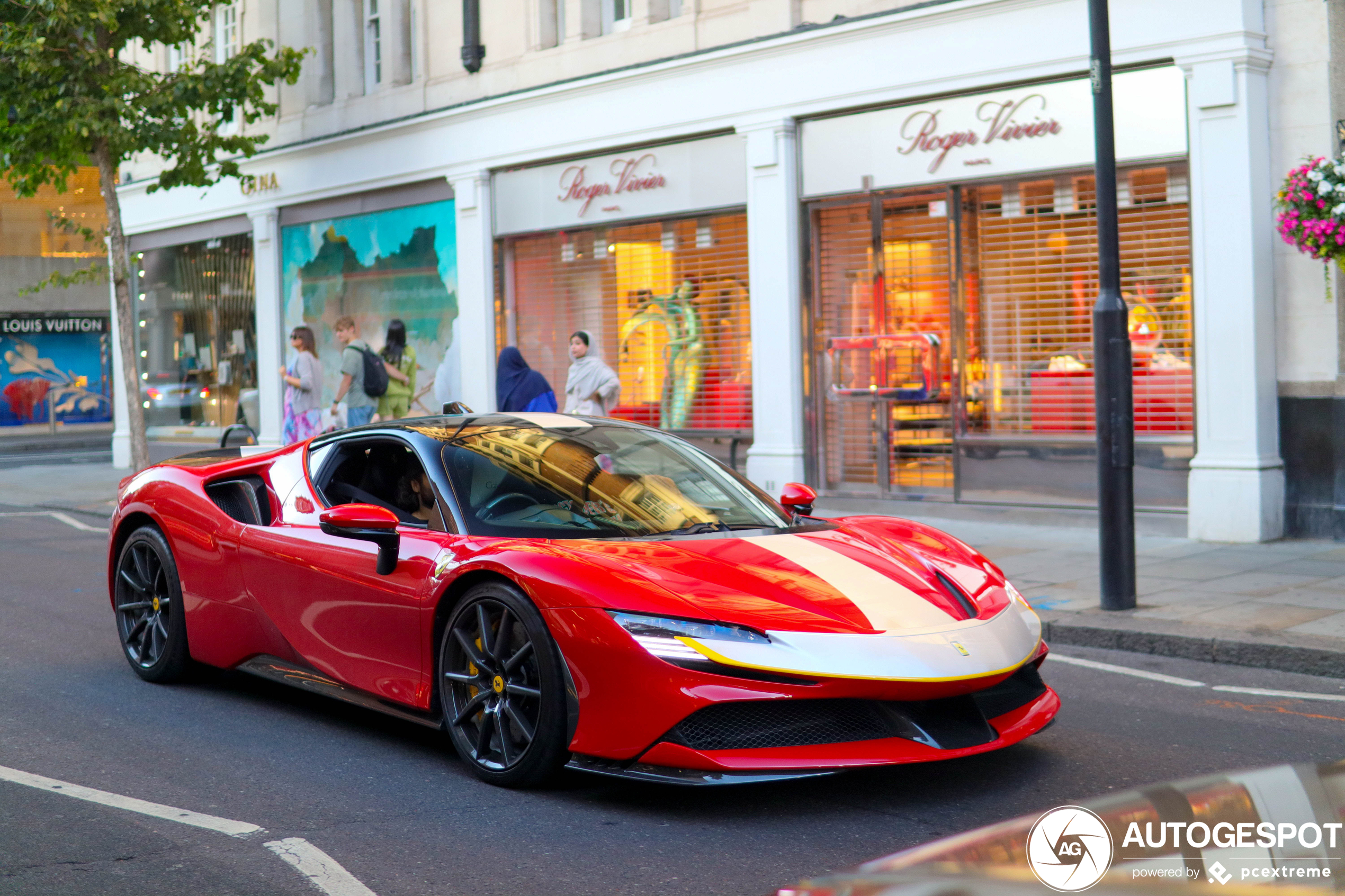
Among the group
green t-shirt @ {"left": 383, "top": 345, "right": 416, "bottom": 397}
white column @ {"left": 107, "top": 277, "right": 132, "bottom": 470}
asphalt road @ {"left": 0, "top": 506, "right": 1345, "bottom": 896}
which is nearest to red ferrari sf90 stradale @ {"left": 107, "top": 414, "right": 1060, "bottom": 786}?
asphalt road @ {"left": 0, "top": 506, "right": 1345, "bottom": 896}

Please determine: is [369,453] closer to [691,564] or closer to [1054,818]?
[691,564]

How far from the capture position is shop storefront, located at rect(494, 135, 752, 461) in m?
14.8

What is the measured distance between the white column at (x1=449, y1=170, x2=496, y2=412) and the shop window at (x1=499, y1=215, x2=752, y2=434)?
0.49m

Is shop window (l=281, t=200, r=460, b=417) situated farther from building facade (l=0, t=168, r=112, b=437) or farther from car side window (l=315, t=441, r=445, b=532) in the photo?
building facade (l=0, t=168, r=112, b=437)

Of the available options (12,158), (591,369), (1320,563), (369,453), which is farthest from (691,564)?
(12,158)

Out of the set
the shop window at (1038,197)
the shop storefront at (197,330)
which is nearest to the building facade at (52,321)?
the shop storefront at (197,330)

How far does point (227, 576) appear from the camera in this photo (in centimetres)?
592

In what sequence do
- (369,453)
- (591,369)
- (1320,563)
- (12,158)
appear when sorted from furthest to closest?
(12,158), (591,369), (1320,563), (369,453)

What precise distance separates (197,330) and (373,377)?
29.9 ft

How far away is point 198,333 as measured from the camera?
23188 millimetres

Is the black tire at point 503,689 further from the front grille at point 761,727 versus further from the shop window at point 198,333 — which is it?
the shop window at point 198,333

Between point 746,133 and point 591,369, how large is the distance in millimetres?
3172

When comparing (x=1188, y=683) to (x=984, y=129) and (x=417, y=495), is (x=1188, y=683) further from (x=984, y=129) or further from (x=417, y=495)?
(x=984, y=129)

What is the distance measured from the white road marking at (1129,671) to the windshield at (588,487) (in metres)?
2.27
